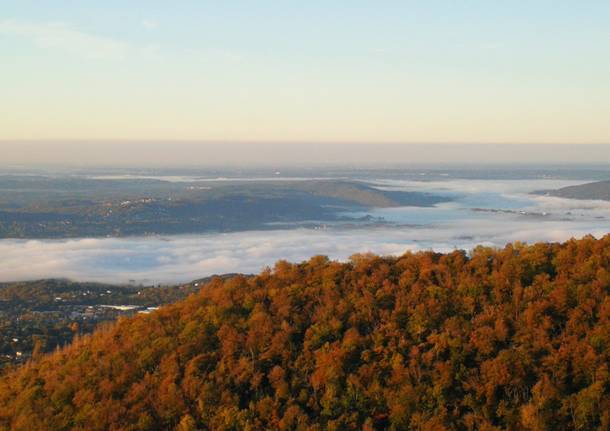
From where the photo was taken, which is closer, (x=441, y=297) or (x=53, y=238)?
(x=441, y=297)

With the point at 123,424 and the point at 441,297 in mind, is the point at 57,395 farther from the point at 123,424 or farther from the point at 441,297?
the point at 441,297

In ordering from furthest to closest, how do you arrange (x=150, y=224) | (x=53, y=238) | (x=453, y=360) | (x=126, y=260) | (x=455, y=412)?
(x=150, y=224)
(x=53, y=238)
(x=126, y=260)
(x=453, y=360)
(x=455, y=412)

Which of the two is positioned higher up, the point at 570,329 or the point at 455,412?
the point at 570,329

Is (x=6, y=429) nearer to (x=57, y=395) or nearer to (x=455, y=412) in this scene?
(x=57, y=395)

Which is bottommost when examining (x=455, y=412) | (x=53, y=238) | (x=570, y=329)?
(x=53, y=238)

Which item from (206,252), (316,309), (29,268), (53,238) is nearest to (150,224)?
(53,238)

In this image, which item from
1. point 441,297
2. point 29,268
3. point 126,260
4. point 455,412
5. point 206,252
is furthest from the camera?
point 206,252

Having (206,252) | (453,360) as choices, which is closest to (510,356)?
(453,360)
